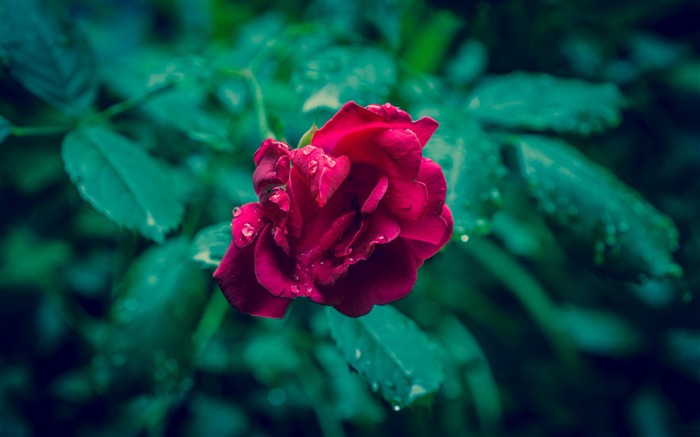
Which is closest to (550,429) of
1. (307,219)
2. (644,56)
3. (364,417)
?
(364,417)

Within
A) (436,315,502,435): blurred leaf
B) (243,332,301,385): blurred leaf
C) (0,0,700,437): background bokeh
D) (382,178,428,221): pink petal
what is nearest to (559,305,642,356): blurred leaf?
(0,0,700,437): background bokeh

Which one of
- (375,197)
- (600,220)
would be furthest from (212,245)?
(600,220)

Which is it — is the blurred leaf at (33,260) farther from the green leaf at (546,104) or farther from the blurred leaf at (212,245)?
the green leaf at (546,104)

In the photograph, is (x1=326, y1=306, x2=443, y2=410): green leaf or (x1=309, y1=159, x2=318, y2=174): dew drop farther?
(x1=326, y1=306, x2=443, y2=410): green leaf

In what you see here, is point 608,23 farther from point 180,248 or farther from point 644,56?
point 180,248

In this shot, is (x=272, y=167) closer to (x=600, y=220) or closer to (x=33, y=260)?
(x=600, y=220)

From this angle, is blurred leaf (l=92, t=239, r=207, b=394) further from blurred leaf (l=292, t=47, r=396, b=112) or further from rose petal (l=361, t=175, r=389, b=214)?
rose petal (l=361, t=175, r=389, b=214)
